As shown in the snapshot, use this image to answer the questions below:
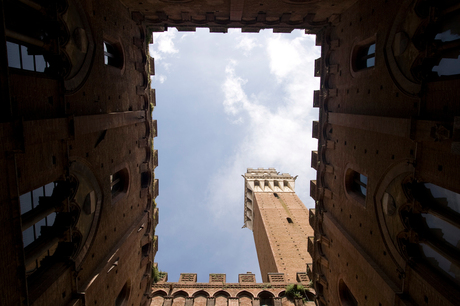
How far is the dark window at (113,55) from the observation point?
41.3 ft

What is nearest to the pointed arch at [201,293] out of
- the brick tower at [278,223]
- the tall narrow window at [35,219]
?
the brick tower at [278,223]

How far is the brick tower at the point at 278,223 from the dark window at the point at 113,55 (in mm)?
19868

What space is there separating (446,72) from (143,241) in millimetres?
16294

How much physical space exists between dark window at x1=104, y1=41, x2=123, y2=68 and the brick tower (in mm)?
19868

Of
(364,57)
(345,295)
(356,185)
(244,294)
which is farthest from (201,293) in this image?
(364,57)

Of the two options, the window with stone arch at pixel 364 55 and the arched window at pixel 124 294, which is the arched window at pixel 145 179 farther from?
the window with stone arch at pixel 364 55

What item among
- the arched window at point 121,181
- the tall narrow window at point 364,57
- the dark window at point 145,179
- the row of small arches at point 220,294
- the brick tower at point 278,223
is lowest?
the brick tower at point 278,223

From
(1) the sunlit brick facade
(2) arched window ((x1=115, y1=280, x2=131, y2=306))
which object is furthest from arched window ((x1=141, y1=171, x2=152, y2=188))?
(2) arched window ((x1=115, y1=280, x2=131, y2=306))

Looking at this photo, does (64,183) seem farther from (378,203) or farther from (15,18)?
(378,203)

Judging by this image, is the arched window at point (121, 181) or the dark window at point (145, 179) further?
the dark window at point (145, 179)

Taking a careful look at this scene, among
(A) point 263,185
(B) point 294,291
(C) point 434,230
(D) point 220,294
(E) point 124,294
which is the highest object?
(C) point 434,230

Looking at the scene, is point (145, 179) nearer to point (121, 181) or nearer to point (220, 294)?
point (121, 181)

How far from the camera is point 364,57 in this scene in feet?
40.5

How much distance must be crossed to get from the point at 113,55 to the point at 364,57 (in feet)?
39.2
